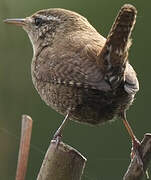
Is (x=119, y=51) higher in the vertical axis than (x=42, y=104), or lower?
higher

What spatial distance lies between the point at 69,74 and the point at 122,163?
42.9 inches

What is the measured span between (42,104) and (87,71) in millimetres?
2204

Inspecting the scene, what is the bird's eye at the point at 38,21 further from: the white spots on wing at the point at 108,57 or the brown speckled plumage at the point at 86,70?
the white spots on wing at the point at 108,57

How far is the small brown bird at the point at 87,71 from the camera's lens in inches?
91.8

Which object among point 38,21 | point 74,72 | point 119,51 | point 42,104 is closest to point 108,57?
point 119,51

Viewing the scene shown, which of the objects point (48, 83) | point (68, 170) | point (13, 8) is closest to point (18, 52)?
point (13, 8)

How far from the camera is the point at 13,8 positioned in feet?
14.4

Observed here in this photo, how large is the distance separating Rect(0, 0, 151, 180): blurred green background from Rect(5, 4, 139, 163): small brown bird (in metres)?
1.04

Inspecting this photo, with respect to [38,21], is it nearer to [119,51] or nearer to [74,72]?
[74,72]

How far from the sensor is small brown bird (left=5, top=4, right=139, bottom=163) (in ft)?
7.65

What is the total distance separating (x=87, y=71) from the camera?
7.80 feet

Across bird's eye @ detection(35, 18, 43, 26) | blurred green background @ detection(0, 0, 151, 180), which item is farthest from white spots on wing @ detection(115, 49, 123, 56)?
blurred green background @ detection(0, 0, 151, 180)

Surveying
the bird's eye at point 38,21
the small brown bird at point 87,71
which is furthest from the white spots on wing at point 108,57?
the bird's eye at point 38,21

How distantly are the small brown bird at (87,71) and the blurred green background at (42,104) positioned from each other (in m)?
1.04
